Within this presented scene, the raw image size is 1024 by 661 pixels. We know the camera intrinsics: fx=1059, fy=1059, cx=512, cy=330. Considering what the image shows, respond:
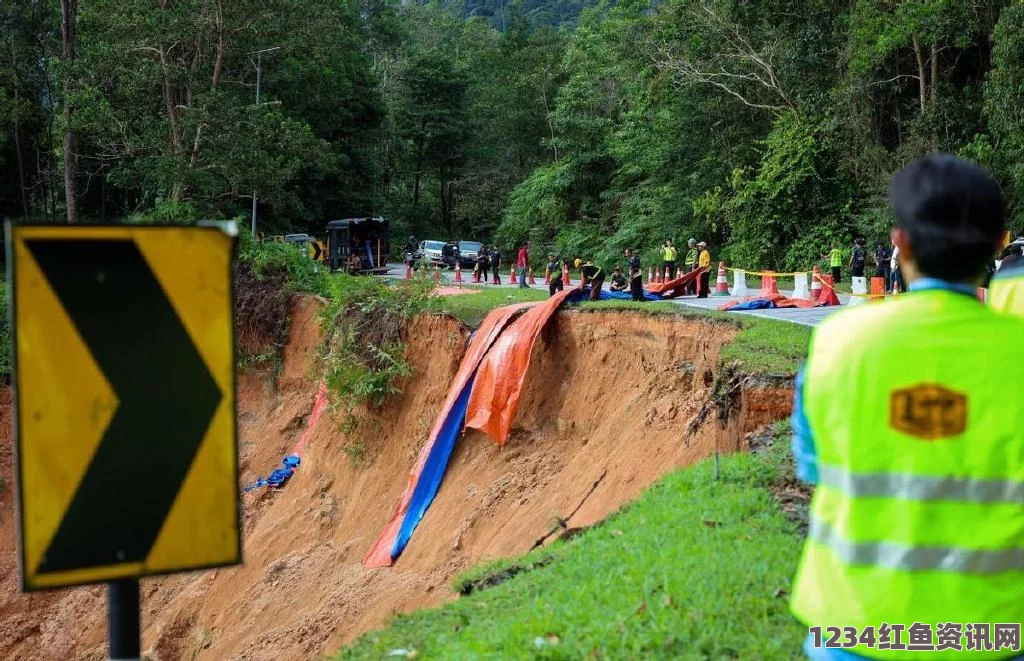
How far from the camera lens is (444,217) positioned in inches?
2581

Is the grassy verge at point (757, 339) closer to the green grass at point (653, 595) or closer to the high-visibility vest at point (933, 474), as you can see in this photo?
the green grass at point (653, 595)

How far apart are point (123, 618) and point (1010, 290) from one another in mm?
3202

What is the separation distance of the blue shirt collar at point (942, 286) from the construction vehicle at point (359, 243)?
3803cm

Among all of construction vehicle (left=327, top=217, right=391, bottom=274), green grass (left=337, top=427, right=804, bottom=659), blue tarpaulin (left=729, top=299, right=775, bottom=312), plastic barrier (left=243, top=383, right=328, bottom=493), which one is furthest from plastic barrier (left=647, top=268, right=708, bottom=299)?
construction vehicle (left=327, top=217, right=391, bottom=274)

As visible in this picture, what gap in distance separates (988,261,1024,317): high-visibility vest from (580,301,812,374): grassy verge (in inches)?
237

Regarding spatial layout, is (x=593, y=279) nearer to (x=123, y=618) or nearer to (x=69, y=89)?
(x=123, y=618)

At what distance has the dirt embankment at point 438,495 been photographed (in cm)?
1138

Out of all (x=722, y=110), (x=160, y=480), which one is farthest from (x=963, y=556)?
(x=722, y=110)

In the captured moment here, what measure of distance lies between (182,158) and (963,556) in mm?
31666

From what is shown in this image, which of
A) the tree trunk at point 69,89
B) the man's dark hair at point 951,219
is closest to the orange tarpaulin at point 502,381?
the man's dark hair at point 951,219

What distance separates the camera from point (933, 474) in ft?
8.06

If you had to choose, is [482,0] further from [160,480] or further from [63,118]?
[160,480]

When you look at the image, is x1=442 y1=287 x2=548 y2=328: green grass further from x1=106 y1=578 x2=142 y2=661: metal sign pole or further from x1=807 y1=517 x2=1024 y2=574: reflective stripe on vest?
x1=807 y1=517 x2=1024 y2=574: reflective stripe on vest

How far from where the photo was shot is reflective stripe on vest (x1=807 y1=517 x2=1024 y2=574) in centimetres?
245
